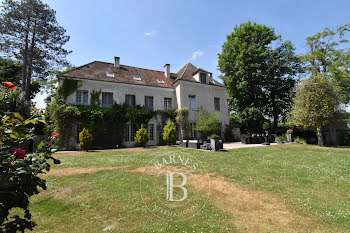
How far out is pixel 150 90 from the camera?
772 inches

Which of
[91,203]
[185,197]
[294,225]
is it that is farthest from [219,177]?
[91,203]

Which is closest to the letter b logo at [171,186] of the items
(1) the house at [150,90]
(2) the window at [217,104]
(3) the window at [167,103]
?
(1) the house at [150,90]

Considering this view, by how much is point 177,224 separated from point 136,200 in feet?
4.41

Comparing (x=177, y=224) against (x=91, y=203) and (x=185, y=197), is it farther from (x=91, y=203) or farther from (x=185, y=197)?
(x=91, y=203)

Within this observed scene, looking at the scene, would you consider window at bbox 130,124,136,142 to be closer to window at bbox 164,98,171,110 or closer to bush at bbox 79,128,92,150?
bush at bbox 79,128,92,150

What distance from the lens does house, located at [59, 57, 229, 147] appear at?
55.8 feet

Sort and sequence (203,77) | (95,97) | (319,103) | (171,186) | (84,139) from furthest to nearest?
(203,77) < (95,97) < (319,103) < (84,139) < (171,186)

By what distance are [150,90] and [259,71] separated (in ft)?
51.3

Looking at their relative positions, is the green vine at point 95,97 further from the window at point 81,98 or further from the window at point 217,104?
the window at point 217,104

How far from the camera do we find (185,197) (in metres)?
4.19

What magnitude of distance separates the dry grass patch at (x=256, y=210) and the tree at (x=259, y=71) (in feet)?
64.2

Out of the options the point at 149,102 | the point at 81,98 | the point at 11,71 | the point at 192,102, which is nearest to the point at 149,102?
the point at 149,102

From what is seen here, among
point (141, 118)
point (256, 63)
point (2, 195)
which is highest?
point (256, 63)

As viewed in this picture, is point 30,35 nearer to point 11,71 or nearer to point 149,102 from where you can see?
point 11,71
